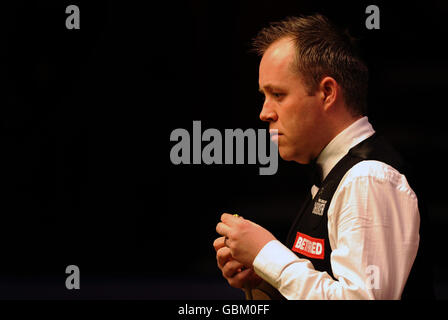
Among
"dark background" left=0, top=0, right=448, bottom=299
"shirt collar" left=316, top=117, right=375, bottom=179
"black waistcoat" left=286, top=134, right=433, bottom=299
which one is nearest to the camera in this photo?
"black waistcoat" left=286, top=134, right=433, bottom=299

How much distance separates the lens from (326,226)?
4.34ft

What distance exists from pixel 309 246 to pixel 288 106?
37 centimetres

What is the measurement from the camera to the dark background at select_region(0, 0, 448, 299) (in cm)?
301

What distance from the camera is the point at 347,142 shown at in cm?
142

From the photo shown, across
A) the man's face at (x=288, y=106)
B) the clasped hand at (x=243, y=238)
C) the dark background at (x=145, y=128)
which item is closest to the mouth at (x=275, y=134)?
the man's face at (x=288, y=106)

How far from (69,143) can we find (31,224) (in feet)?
1.83

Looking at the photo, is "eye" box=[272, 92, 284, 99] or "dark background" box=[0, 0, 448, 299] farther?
"dark background" box=[0, 0, 448, 299]

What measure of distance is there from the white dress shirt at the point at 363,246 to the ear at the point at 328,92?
225 mm

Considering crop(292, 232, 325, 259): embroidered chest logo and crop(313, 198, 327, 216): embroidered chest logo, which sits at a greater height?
crop(313, 198, 327, 216): embroidered chest logo

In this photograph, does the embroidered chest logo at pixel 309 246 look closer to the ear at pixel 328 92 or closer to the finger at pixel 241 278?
the finger at pixel 241 278

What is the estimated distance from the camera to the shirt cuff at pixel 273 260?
124 cm

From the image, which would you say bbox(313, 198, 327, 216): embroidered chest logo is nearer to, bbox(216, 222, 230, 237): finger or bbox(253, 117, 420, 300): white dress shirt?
bbox(253, 117, 420, 300): white dress shirt

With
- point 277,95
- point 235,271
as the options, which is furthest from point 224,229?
point 277,95

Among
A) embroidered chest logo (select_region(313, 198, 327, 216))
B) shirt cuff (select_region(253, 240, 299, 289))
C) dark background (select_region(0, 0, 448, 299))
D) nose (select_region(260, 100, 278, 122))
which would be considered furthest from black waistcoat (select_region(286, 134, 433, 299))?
dark background (select_region(0, 0, 448, 299))
